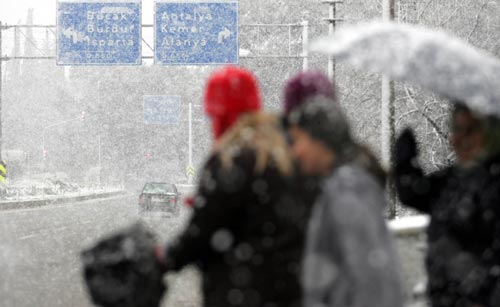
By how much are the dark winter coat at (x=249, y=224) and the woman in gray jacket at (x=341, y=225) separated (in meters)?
0.12

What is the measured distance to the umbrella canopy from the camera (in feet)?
12.0

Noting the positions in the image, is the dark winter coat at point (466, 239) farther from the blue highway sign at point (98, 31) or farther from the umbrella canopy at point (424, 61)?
the blue highway sign at point (98, 31)

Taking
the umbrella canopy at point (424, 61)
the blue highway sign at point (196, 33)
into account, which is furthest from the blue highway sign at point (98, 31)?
the umbrella canopy at point (424, 61)

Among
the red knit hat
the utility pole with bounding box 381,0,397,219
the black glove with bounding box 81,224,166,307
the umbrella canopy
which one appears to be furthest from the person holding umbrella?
the utility pole with bounding box 381,0,397,219

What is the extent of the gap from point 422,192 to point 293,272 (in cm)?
121

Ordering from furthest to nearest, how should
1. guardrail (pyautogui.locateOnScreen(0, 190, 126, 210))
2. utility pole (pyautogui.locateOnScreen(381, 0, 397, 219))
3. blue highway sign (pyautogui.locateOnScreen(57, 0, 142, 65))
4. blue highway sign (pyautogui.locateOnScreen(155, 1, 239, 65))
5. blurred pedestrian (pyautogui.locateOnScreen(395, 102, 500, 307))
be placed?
guardrail (pyautogui.locateOnScreen(0, 190, 126, 210))
blue highway sign (pyautogui.locateOnScreen(155, 1, 239, 65))
blue highway sign (pyautogui.locateOnScreen(57, 0, 142, 65))
utility pole (pyautogui.locateOnScreen(381, 0, 397, 219))
blurred pedestrian (pyautogui.locateOnScreen(395, 102, 500, 307))

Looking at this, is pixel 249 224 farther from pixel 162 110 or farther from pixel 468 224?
pixel 162 110

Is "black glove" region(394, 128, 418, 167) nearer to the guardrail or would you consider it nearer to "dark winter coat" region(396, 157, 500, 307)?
"dark winter coat" region(396, 157, 500, 307)

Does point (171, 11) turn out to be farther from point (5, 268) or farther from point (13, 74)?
point (13, 74)

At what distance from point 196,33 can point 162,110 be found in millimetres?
25152

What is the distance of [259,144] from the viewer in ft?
10.8

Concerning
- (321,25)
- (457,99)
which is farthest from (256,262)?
(321,25)

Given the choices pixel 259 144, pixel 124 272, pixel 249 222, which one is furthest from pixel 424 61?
pixel 124 272

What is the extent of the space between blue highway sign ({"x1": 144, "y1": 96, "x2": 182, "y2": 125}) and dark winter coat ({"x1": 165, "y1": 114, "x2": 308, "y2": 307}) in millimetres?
50387
